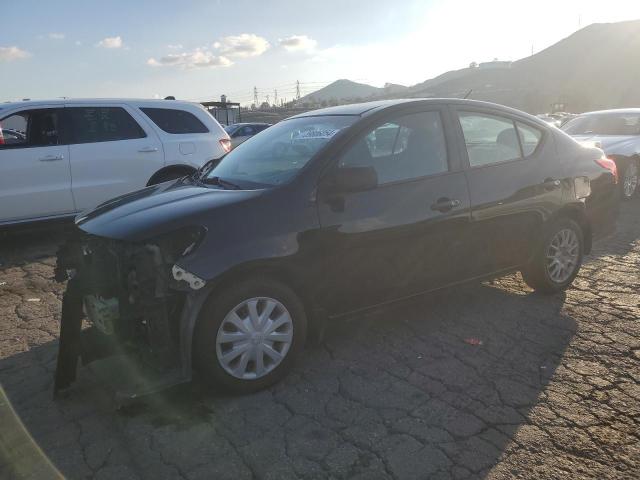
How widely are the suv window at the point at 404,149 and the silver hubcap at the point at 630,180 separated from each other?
Result: 22.6ft

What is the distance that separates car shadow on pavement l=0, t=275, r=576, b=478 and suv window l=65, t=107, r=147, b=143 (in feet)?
12.4

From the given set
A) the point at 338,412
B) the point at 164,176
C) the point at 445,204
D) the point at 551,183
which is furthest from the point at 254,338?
the point at 164,176

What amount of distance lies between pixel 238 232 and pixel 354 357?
4.22 ft

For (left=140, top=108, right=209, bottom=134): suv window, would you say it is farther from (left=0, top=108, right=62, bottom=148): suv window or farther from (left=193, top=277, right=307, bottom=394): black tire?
(left=193, top=277, right=307, bottom=394): black tire

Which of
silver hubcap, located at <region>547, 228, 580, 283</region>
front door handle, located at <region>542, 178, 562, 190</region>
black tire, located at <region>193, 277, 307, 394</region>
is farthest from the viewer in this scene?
silver hubcap, located at <region>547, 228, 580, 283</region>

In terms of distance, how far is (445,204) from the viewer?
3.86 m

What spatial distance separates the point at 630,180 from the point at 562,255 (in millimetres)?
5931

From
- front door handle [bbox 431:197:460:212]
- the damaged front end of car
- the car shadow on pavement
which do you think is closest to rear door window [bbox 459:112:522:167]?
front door handle [bbox 431:197:460:212]

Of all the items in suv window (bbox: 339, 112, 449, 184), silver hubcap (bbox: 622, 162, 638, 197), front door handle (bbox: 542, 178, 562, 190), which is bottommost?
silver hubcap (bbox: 622, 162, 638, 197)

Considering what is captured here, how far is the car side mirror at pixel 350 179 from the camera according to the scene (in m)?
3.33

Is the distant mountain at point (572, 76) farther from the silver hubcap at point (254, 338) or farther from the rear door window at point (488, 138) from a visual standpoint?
the silver hubcap at point (254, 338)

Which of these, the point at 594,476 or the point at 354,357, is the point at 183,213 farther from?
the point at 594,476

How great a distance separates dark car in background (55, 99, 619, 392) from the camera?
9.70 feet

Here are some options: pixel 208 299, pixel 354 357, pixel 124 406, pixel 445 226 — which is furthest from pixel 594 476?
pixel 124 406
